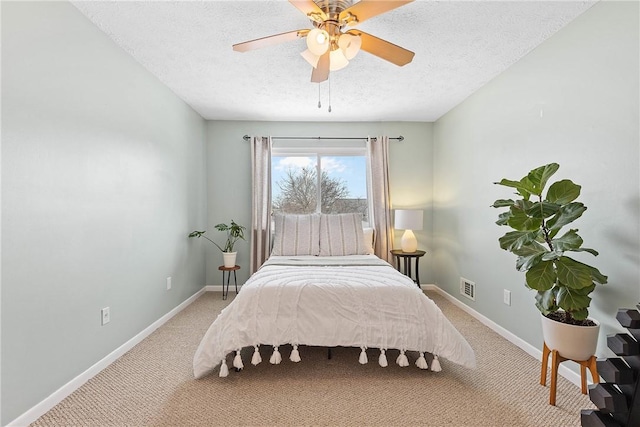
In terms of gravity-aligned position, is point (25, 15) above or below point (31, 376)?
above

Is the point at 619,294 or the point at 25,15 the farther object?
the point at 619,294

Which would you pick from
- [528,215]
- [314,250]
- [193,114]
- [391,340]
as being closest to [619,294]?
[528,215]

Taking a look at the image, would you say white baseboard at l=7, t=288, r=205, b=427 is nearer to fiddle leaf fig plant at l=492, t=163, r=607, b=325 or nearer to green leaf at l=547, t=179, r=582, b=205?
fiddle leaf fig plant at l=492, t=163, r=607, b=325

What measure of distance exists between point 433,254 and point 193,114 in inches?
144

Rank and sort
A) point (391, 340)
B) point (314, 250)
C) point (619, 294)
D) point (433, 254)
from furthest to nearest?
1. point (433, 254)
2. point (314, 250)
3. point (391, 340)
4. point (619, 294)

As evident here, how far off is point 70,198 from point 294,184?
283 centimetres

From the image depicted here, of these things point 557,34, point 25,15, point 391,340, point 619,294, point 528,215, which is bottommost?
point 391,340

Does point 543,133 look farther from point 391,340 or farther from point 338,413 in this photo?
point 338,413

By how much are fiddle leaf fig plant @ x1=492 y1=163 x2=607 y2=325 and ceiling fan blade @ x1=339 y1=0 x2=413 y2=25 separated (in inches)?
48.6

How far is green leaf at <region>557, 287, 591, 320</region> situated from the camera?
167cm

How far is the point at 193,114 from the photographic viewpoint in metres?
3.91

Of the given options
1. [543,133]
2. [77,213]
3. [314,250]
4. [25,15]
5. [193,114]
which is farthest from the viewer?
[193,114]

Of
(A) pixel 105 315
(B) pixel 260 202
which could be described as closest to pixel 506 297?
(B) pixel 260 202

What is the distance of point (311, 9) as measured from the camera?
66.2 inches
